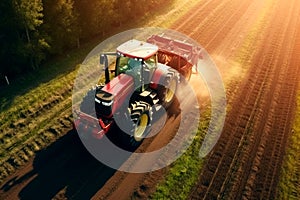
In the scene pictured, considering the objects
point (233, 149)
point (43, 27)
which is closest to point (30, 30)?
point (43, 27)

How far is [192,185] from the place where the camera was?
13.0m

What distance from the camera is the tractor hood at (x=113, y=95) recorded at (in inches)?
524

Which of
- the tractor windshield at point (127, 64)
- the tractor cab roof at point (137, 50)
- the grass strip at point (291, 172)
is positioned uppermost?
the tractor cab roof at point (137, 50)

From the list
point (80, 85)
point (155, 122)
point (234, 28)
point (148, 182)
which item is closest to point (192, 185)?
point (148, 182)

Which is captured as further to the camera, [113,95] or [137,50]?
[137,50]

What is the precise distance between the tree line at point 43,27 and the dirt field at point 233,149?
6.76 meters

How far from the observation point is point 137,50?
581 inches

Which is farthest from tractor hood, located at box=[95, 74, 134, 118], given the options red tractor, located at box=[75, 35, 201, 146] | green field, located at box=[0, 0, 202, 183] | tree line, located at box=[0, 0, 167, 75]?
tree line, located at box=[0, 0, 167, 75]

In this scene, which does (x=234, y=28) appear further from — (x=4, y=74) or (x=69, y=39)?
(x=4, y=74)

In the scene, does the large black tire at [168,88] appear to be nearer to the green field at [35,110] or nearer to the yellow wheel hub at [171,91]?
the yellow wheel hub at [171,91]

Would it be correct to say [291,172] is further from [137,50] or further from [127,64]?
[127,64]

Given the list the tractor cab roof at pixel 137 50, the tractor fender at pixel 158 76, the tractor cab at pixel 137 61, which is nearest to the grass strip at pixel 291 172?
the tractor fender at pixel 158 76

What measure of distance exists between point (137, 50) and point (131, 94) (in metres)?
2.08

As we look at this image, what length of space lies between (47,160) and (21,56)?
775 cm
